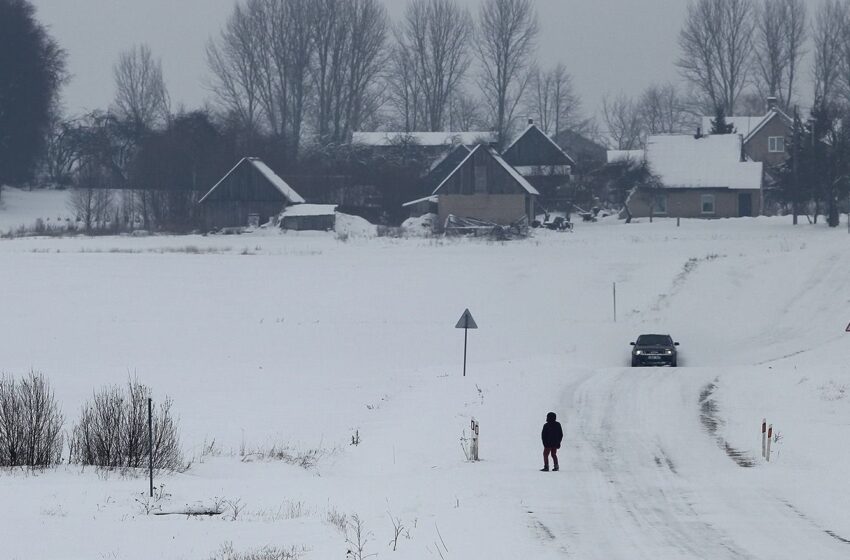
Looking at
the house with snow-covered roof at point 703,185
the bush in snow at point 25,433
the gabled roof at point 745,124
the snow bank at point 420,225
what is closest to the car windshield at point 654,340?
the bush in snow at point 25,433

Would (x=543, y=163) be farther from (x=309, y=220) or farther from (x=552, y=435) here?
(x=552, y=435)

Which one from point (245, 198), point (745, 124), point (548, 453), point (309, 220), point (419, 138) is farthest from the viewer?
point (745, 124)

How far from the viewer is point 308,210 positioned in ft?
268

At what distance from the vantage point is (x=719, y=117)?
10094 centimetres

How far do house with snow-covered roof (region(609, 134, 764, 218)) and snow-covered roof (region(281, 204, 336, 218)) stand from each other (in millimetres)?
22606

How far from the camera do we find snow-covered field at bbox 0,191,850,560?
53.0ft

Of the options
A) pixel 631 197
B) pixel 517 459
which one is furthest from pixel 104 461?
pixel 631 197

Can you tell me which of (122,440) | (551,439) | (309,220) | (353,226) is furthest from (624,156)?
(122,440)

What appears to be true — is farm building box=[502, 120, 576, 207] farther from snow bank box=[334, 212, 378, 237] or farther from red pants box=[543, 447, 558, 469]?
red pants box=[543, 447, 558, 469]

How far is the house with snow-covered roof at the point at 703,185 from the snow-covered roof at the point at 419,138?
75.8 feet

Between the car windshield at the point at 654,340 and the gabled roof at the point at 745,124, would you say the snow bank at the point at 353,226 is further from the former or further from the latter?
the car windshield at the point at 654,340

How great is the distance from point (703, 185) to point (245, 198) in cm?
3224

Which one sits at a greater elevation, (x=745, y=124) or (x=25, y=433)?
(x=745, y=124)

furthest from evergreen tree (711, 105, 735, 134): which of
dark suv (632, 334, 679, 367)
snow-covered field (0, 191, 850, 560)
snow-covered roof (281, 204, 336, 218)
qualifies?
dark suv (632, 334, 679, 367)
